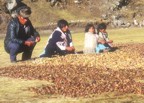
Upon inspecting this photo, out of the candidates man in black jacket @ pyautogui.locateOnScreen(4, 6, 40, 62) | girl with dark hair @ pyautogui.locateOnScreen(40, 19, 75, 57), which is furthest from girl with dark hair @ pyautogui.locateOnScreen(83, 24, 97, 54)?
man in black jacket @ pyautogui.locateOnScreen(4, 6, 40, 62)

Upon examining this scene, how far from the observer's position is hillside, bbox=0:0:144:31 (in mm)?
79438

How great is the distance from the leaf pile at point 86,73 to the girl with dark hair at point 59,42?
1.16 meters

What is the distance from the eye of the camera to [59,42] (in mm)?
23422

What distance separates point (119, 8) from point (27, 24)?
218 ft

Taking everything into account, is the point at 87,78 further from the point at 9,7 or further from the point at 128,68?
the point at 9,7

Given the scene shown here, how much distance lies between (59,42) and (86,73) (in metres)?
6.18

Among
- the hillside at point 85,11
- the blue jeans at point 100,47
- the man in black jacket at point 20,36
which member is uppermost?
the man in black jacket at point 20,36

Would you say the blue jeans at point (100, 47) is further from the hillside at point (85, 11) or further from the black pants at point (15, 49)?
the hillside at point (85, 11)

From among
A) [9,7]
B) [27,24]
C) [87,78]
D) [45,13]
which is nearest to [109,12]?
[45,13]

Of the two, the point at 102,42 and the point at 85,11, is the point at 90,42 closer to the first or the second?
the point at 102,42

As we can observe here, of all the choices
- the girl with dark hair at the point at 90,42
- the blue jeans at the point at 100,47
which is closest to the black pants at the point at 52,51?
the girl with dark hair at the point at 90,42

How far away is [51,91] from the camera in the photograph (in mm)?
14078

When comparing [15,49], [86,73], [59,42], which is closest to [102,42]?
[59,42]

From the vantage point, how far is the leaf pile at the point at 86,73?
1420 cm
